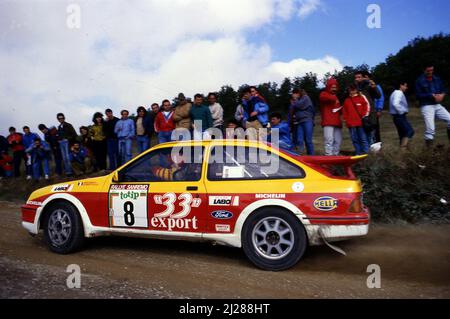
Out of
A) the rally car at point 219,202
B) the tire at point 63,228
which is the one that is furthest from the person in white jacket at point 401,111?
the tire at point 63,228

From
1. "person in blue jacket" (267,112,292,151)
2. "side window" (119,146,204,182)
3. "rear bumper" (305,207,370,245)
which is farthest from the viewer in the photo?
"person in blue jacket" (267,112,292,151)

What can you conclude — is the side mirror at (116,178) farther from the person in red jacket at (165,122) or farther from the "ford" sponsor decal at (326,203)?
the person in red jacket at (165,122)

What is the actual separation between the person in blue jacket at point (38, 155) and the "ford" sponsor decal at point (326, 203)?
10124 millimetres

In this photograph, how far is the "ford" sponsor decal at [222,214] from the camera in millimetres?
4930

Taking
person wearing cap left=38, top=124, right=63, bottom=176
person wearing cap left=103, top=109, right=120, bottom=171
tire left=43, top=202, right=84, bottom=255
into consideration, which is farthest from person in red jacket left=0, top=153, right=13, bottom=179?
tire left=43, top=202, right=84, bottom=255

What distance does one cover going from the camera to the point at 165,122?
396 inches

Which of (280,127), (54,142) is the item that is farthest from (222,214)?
(54,142)

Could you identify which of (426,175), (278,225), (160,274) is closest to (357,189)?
(278,225)

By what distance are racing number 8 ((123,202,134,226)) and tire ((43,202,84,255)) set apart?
0.72 metres

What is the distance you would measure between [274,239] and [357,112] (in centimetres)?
459

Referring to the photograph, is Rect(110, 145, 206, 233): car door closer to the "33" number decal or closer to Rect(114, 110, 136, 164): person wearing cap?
the "33" number decal

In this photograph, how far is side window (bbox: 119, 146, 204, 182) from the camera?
5285 millimetres

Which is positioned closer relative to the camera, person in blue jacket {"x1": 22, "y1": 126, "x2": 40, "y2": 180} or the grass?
the grass
